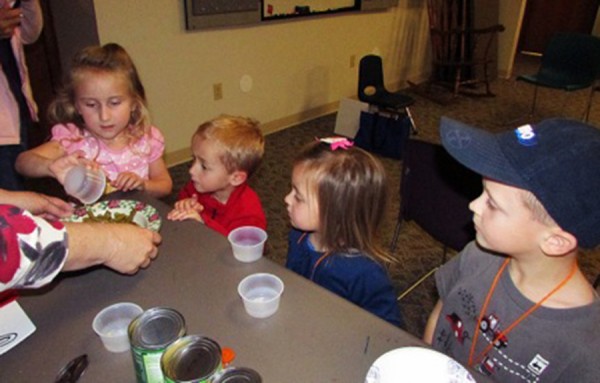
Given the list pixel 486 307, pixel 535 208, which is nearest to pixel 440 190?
pixel 486 307

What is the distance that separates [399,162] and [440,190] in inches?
77.9

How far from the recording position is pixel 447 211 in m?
1.79

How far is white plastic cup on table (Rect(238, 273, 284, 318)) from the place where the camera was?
2.83 ft

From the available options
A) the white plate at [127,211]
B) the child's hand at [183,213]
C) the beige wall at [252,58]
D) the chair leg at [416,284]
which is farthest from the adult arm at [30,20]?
the chair leg at [416,284]

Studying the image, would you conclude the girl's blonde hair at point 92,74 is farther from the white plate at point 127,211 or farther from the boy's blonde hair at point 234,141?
the white plate at point 127,211

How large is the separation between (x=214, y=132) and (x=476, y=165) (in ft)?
3.18

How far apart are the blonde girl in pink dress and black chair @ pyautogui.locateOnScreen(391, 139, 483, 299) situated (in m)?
1.01

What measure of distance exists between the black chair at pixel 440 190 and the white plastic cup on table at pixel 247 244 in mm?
933

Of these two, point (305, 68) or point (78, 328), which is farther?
point (305, 68)

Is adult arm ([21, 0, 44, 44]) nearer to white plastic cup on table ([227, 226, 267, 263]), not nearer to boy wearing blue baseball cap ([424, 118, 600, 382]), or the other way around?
white plastic cup on table ([227, 226, 267, 263])

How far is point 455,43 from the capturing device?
5383 millimetres

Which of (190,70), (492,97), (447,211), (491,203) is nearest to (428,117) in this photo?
(492,97)

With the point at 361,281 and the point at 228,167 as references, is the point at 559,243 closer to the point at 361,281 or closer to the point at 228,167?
the point at 361,281

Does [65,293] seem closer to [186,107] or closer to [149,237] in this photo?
[149,237]
